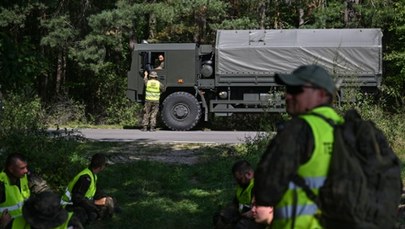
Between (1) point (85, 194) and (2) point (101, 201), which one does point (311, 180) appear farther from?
(2) point (101, 201)

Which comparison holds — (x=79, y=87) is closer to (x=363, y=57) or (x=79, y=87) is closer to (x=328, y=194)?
(x=363, y=57)

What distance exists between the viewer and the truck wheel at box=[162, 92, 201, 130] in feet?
64.0

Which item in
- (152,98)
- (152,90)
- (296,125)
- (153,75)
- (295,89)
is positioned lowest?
(296,125)

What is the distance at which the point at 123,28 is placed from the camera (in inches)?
971

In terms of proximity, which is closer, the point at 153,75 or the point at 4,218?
the point at 4,218

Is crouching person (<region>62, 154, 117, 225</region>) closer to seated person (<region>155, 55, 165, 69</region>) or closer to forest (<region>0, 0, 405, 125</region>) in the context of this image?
seated person (<region>155, 55, 165, 69</region>)

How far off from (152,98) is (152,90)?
234mm

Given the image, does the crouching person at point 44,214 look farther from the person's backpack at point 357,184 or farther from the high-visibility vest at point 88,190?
the high-visibility vest at point 88,190

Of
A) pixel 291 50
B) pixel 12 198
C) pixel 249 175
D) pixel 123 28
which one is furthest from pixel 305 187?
pixel 123 28

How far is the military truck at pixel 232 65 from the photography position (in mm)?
19375

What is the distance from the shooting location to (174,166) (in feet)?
37.9

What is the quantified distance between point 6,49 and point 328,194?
5.04 meters

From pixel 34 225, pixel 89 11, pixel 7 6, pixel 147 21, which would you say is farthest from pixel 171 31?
pixel 34 225

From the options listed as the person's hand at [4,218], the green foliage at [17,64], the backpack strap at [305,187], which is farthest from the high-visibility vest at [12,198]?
the backpack strap at [305,187]
